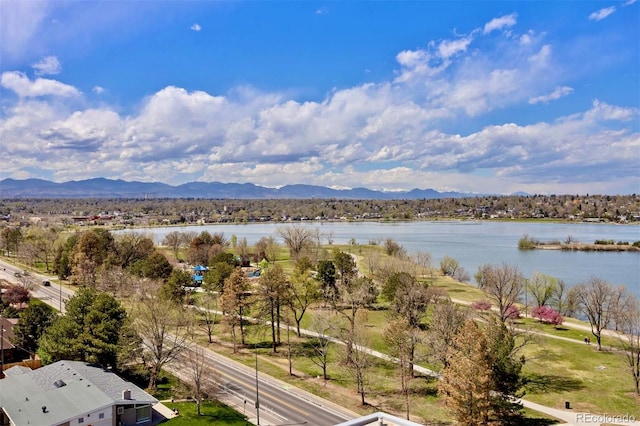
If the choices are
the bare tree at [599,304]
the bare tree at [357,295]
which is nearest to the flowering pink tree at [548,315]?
the bare tree at [599,304]

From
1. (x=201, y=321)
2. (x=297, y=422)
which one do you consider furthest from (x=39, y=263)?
(x=297, y=422)

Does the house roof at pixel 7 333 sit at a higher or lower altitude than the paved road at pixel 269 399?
higher

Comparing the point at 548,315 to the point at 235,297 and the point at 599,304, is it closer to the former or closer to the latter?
the point at 599,304

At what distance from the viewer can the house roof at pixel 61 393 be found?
27.9m

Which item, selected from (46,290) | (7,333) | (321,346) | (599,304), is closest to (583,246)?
(599,304)

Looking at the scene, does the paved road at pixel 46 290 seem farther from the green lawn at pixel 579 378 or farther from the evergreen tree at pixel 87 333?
the green lawn at pixel 579 378

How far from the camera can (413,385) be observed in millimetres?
36719

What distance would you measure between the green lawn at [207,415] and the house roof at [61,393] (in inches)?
97.1

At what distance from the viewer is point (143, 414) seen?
30922 millimetres

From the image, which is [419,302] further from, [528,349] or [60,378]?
[60,378]

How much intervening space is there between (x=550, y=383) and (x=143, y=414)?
31492 millimetres

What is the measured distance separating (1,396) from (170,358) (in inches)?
523

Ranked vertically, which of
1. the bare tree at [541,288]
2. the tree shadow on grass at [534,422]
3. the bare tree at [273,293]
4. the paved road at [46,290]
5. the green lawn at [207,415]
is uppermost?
the bare tree at [273,293]

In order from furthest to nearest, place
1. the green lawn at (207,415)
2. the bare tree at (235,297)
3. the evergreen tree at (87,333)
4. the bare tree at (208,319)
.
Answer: the bare tree at (208,319) < the bare tree at (235,297) < the evergreen tree at (87,333) < the green lawn at (207,415)
